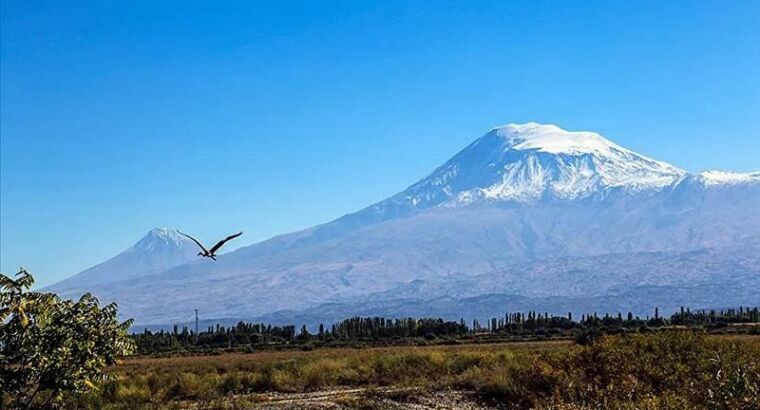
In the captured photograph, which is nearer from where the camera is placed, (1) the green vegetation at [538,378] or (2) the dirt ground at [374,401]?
(1) the green vegetation at [538,378]

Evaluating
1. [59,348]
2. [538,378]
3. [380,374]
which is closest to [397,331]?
[380,374]

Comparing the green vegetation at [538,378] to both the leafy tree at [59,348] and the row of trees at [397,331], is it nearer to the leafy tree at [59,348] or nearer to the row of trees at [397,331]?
the leafy tree at [59,348]

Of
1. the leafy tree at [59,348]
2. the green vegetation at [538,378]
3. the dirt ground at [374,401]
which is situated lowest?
the dirt ground at [374,401]

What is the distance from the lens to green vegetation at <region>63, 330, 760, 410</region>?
15070 millimetres

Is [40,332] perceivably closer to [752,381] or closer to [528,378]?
[752,381]

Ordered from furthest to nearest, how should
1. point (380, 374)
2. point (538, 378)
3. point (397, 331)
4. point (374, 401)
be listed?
point (397, 331) < point (380, 374) < point (538, 378) < point (374, 401)

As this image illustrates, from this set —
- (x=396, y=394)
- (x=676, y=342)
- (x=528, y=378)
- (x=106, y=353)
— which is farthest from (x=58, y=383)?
Answer: (x=676, y=342)

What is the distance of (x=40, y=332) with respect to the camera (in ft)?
40.8

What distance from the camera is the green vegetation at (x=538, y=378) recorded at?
1507 centimetres

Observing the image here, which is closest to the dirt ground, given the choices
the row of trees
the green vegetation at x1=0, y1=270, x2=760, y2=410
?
the green vegetation at x1=0, y1=270, x2=760, y2=410

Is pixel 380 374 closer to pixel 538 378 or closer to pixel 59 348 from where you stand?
pixel 538 378

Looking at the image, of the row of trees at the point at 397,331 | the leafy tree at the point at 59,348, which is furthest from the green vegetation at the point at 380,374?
the row of trees at the point at 397,331

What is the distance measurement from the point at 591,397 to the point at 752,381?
13.7 feet

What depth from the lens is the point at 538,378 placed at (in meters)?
23.8
